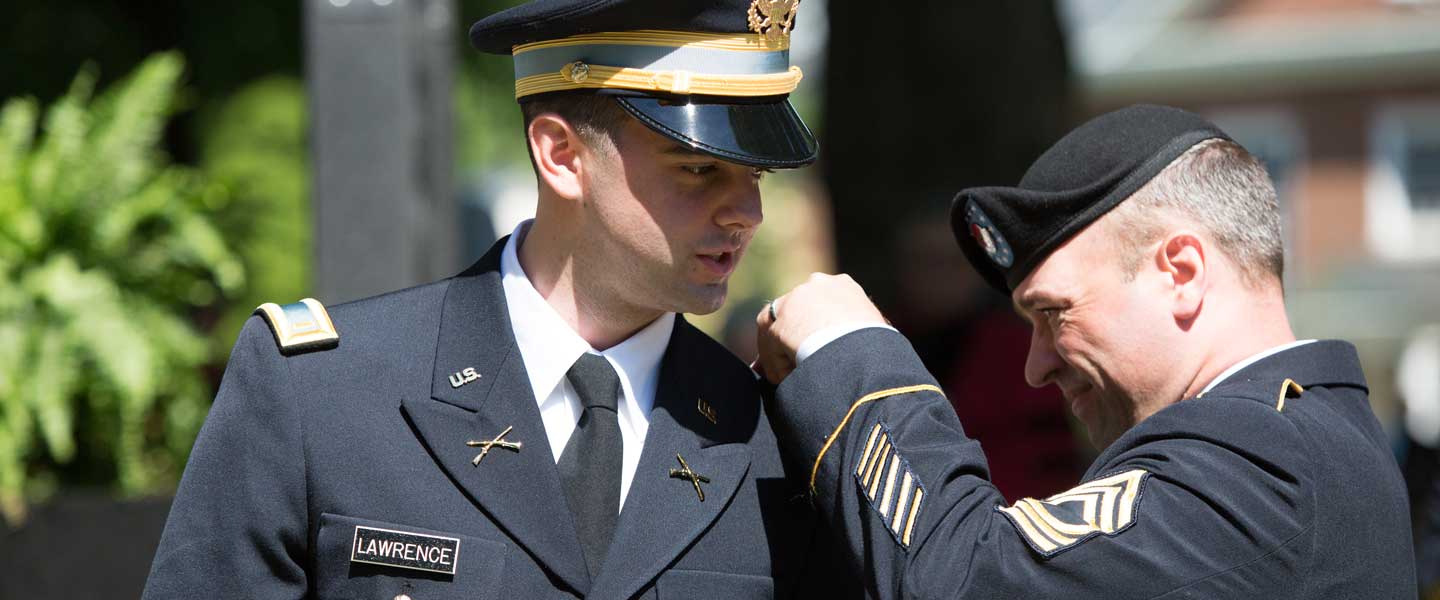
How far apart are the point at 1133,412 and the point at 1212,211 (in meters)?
0.33

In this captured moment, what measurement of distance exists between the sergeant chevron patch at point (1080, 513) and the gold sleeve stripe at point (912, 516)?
0.12 meters

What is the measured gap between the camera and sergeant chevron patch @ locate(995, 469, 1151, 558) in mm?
1974

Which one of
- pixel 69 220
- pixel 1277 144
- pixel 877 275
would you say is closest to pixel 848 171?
pixel 877 275

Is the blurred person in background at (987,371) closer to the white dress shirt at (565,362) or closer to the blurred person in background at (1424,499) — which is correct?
the blurred person in background at (1424,499)

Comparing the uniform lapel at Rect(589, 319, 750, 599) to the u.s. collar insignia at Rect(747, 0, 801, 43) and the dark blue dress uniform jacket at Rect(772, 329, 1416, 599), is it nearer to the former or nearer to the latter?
the dark blue dress uniform jacket at Rect(772, 329, 1416, 599)

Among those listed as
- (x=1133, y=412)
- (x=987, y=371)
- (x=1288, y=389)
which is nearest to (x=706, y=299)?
(x=1133, y=412)

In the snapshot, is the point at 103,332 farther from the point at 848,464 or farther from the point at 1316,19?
the point at 1316,19

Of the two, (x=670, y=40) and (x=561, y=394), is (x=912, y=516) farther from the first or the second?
(x=670, y=40)

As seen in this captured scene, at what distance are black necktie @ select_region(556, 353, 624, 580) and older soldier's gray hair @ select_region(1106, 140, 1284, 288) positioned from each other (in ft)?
2.50

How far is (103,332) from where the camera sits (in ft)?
12.6

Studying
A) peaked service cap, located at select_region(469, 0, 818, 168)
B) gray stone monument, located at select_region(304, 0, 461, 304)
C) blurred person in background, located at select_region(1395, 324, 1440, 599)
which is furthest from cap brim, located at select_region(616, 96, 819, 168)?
blurred person in background, located at select_region(1395, 324, 1440, 599)

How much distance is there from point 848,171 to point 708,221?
432cm

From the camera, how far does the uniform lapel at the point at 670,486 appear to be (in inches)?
80.3

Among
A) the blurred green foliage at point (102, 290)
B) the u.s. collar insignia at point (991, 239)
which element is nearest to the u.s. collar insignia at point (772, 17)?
the u.s. collar insignia at point (991, 239)
